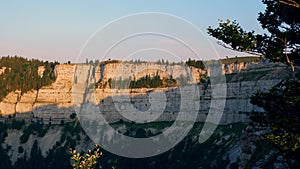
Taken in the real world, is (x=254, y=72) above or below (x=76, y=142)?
above

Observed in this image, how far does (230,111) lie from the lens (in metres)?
162

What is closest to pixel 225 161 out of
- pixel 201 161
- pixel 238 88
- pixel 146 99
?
pixel 201 161

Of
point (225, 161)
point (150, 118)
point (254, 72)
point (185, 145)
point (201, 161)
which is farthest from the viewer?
point (150, 118)

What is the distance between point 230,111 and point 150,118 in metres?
37.3

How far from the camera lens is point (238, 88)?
166125 millimetres

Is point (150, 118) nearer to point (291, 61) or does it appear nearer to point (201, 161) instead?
point (201, 161)

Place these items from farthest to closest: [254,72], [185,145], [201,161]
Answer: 1. [254,72]
2. [185,145]
3. [201,161]

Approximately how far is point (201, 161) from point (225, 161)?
15212mm

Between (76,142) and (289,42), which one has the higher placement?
(289,42)

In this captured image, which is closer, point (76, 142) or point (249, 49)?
point (249, 49)

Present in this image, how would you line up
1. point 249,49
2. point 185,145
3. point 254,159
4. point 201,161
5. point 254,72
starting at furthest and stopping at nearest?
point 254,72, point 185,145, point 201,161, point 254,159, point 249,49

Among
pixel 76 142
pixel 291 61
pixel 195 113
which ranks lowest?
pixel 76 142

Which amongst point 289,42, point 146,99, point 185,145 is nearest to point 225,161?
point 185,145

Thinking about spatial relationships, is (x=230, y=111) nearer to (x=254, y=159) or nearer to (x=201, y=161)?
(x=201, y=161)
